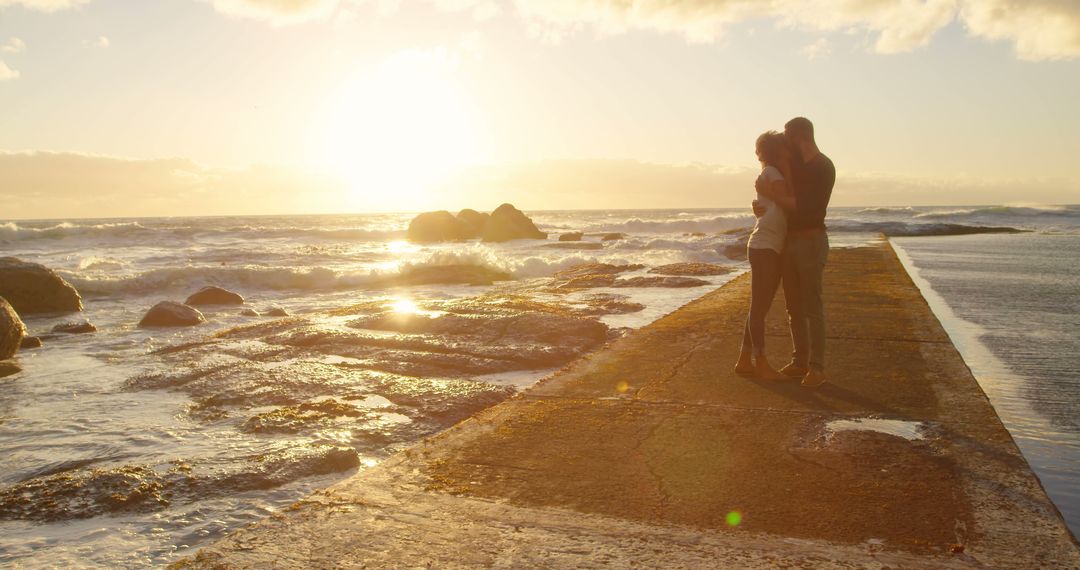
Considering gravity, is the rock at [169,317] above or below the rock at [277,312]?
above

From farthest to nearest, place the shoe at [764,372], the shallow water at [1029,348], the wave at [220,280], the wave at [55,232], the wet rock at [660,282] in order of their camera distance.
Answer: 1. the wave at [55,232]
2. the wave at [220,280]
3. the wet rock at [660,282]
4. the shoe at [764,372]
5. the shallow water at [1029,348]

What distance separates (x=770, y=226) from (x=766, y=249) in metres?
0.13

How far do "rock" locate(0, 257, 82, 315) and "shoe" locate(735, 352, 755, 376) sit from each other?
10.5 m

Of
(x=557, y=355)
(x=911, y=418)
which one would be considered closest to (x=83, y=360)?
→ (x=557, y=355)

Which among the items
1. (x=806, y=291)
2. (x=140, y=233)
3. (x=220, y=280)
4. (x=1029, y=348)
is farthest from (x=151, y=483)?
(x=140, y=233)

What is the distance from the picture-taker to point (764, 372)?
14.0ft

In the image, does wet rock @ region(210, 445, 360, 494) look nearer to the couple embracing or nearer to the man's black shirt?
the couple embracing

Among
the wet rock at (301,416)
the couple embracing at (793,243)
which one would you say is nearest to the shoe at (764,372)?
the couple embracing at (793,243)

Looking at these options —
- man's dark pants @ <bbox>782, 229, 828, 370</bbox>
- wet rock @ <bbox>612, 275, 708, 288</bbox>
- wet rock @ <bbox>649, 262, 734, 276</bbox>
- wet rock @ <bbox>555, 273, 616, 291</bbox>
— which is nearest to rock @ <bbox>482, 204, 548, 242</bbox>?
wet rock @ <bbox>649, 262, 734, 276</bbox>

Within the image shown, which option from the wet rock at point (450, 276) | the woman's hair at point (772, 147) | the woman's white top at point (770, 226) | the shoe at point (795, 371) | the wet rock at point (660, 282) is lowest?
the wet rock at point (450, 276)

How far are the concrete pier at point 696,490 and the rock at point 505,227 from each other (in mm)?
31408

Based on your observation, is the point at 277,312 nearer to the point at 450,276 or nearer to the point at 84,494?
the point at 450,276

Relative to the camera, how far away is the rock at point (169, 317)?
29.2 feet

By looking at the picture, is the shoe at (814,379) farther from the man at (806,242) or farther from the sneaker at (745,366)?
the sneaker at (745,366)
